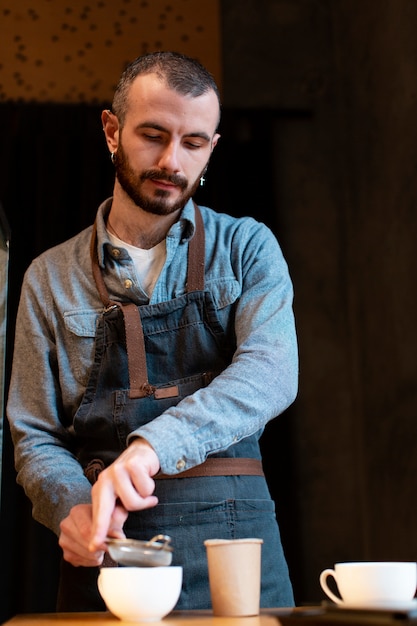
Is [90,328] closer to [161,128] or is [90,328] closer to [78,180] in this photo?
[161,128]

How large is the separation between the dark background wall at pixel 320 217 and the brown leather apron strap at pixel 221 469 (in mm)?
1558

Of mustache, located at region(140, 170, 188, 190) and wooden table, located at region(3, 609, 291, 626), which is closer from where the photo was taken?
wooden table, located at region(3, 609, 291, 626)

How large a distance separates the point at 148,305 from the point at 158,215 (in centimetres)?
17

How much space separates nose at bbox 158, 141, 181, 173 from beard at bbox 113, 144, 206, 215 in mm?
11

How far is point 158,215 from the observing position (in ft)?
5.30

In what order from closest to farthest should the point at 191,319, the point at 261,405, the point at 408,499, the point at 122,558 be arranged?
1. the point at 122,558
2. the point at 261,405
3. the point at 191,319
4. the point at 408,499

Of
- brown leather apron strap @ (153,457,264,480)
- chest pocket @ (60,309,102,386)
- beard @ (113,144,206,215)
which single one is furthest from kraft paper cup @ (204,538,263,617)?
beard @ (113,144,206,215)

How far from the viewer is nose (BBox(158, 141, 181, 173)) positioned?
1.53 m

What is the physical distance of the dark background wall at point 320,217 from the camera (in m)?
3.13

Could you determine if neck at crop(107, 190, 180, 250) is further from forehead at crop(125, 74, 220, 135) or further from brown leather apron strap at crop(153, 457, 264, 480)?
brown leather apron strap at crop(153, 457, 264, 480)

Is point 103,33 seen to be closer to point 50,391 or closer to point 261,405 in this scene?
point 50,391

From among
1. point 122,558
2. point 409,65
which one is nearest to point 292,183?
point 409,65

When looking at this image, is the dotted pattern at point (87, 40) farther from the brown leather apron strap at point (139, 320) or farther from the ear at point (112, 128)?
the brown leather apron strap at point (139, 320)

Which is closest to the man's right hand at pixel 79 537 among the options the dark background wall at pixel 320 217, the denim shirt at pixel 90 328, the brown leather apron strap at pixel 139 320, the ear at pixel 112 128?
the denim shirt at pixel 90 328
